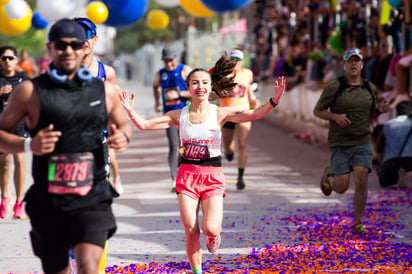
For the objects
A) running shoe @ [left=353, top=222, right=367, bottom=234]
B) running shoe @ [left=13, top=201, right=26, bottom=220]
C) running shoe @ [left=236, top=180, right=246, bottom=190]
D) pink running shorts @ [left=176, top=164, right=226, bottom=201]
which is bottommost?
running shoe @ [left=236, top=180, right=246, bottom=190]

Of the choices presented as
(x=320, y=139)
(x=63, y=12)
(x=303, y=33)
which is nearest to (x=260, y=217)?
(x=63, y=12)

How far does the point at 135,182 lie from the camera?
1105 cm

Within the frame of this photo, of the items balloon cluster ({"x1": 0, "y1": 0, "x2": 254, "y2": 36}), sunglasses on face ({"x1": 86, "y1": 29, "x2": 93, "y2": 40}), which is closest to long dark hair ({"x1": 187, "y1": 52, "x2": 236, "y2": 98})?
sunglasses on face ({"x1": 86, "y1": 29, "x2": 93, "y2": 40})

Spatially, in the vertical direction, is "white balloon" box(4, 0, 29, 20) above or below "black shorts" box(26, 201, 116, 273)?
above

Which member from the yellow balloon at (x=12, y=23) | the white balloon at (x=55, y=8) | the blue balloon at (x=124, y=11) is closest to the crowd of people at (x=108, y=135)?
the blue balloon at (x=124, y=11)

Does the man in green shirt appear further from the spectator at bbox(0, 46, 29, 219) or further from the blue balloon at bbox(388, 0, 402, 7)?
the blue balloon at bbox(388, 0, 402, 7)

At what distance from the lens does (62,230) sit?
13.1 ft

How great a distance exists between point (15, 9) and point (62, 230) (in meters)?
10.8

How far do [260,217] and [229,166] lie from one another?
451 centimetres

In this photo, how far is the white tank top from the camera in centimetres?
551

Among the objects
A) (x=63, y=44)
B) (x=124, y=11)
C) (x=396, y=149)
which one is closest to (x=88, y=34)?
(x=63, y=44)

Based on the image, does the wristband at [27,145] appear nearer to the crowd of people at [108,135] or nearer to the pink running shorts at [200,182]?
the crowd of people at [108,135]

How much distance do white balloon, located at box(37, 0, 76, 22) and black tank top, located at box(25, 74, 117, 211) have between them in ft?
31.4

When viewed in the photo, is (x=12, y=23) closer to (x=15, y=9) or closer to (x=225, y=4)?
(x=15, y=9)
